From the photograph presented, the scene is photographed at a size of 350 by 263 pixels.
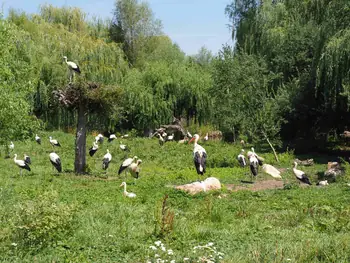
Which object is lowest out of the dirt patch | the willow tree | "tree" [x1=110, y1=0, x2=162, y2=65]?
the dirt patch

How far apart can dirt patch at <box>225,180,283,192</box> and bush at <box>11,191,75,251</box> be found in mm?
7938

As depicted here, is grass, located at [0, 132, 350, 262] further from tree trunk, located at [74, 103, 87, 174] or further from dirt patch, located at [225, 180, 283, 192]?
tree trunk, located at [74, 103, 87, 174]

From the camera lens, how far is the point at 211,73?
33250 millimetres

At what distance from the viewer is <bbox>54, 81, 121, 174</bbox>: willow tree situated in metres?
17.0

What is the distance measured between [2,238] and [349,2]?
18.5m

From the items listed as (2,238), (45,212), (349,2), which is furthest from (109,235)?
(349,2)

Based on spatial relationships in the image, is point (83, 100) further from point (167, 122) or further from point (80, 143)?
point (167, 122)

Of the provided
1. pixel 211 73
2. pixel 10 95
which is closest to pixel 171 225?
pixel 10 95

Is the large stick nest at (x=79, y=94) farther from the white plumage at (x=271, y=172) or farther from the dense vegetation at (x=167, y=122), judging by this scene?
the white plumage at (x=271, y=172)

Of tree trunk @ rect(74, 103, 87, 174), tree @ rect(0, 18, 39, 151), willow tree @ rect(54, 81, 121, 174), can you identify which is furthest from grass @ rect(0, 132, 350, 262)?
willow tree @ rect(54, 81, 121, 174)

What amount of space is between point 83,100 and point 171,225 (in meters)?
10.3

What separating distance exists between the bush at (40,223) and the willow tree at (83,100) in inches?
379

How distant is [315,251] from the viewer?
658cm

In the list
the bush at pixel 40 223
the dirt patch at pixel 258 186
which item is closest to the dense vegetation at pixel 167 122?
the bush at pixel 40 223
